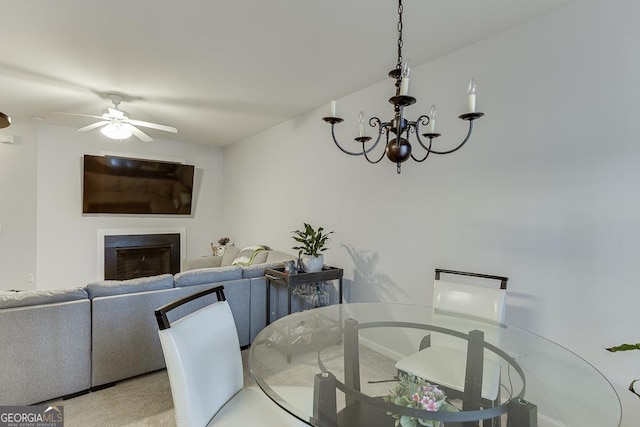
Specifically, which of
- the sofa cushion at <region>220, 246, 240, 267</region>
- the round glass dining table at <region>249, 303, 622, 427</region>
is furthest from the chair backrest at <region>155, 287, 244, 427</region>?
the sofa cushion at <region>220, 246, 240, 267</region>

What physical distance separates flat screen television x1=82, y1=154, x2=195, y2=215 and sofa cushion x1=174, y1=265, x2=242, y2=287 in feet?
9.81

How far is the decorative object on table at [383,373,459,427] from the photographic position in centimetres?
104

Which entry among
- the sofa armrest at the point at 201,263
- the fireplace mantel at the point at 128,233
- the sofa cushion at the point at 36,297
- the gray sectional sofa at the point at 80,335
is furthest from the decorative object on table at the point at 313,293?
the fireplace mantel at the point at 128,233

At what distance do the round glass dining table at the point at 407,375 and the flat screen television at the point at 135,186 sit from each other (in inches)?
169

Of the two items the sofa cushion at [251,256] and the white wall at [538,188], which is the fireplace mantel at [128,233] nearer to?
the sofa cushion at [251,256]

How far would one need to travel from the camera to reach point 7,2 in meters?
1.85

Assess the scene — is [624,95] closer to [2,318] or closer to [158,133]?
[2,318]

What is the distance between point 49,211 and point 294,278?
13.4ft

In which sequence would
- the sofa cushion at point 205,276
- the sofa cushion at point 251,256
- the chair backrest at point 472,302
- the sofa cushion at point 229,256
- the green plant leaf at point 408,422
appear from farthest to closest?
the sofa cushion at point 229,256, the sofa cushion at point 251,256, the sofa cushion at point 205,276, the chair backrest at point 472,302, the green plant leaf at point 408,422

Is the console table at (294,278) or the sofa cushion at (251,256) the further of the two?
the sofa cushion at (251,256)

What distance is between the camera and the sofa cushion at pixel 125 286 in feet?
7.91

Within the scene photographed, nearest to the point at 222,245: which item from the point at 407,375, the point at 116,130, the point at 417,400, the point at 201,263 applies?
the point at 201,263

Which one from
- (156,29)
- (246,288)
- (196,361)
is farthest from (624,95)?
(246,288)

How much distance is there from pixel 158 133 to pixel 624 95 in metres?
5.43
